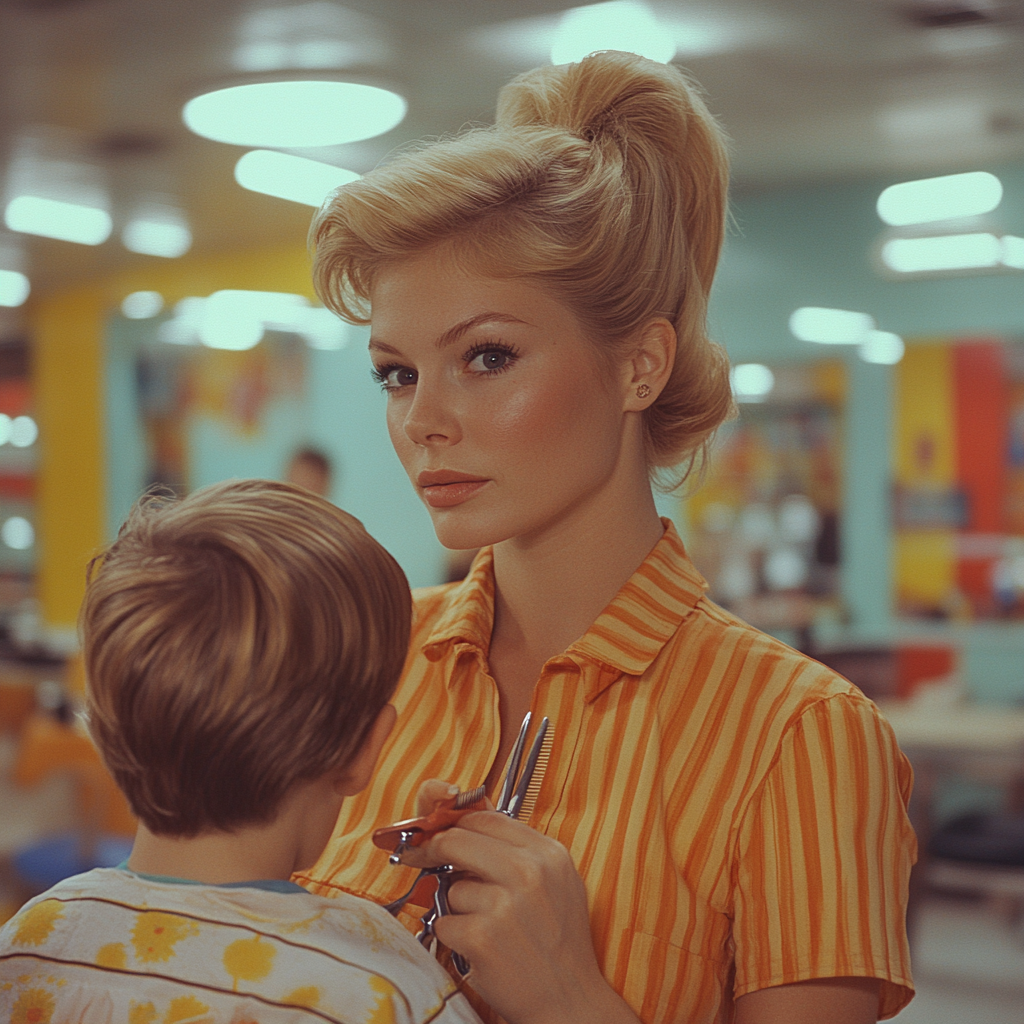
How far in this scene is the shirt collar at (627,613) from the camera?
3.35 ft

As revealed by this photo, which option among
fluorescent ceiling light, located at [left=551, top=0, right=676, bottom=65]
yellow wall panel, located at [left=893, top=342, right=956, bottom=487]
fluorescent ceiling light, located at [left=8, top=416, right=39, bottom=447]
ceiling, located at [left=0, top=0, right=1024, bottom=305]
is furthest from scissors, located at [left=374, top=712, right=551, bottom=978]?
fluorescent ceiling light, located at [left=8, top=416, right=39, bottom=447]

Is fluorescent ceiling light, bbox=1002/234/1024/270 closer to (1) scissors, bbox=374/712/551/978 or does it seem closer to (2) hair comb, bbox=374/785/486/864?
(1) scissors, bbox=374/712/551/978

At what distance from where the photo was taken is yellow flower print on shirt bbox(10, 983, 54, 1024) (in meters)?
0.76

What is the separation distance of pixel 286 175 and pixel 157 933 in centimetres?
551

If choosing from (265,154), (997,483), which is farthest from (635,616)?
(997,483)

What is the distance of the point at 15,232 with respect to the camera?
6969 millimetres

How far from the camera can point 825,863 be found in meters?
0.91

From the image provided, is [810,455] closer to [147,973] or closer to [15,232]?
[15,232]

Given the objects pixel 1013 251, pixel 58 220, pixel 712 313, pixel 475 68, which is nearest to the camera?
pixel 712 313

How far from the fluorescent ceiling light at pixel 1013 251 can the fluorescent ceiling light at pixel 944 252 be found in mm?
49

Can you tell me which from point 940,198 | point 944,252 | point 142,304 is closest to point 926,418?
point 944,252

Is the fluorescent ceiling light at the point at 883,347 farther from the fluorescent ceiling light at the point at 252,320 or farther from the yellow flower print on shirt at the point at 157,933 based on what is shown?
the yellow flower print on shirt at the point at 157,933

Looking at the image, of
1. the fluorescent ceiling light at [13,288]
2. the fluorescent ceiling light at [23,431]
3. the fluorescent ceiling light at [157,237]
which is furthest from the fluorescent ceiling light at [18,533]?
the fluorescent ceiling light at [157,237]

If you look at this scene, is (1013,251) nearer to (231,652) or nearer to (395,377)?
(395,377)
